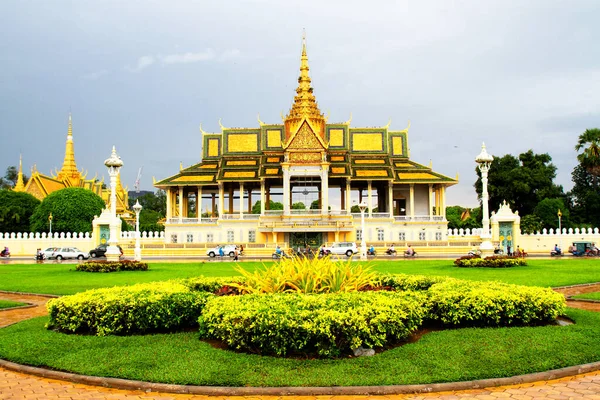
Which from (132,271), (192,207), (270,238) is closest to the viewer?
(132,271)

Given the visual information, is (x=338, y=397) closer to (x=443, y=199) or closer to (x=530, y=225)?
(x=530, y=225)

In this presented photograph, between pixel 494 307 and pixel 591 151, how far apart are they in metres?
51.3

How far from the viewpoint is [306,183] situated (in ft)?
185

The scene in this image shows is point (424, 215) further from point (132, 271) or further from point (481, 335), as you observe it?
point (481, 335)

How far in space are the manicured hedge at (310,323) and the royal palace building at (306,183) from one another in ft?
124

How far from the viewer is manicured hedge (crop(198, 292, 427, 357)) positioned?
26.4 feet

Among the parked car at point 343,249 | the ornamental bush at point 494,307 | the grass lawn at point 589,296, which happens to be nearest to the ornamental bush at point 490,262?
the grass lawn at point 589,296

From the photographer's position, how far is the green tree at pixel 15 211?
185 ft

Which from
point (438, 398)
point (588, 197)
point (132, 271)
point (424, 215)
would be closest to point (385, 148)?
point (424, 215)

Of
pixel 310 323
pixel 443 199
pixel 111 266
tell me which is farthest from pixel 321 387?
pixel 443 199

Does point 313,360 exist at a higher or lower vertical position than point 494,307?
lower

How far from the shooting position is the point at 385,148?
190 ft

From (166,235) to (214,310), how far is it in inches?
1730

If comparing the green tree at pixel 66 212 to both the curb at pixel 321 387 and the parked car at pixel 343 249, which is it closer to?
the parked car at pixel 343 249
